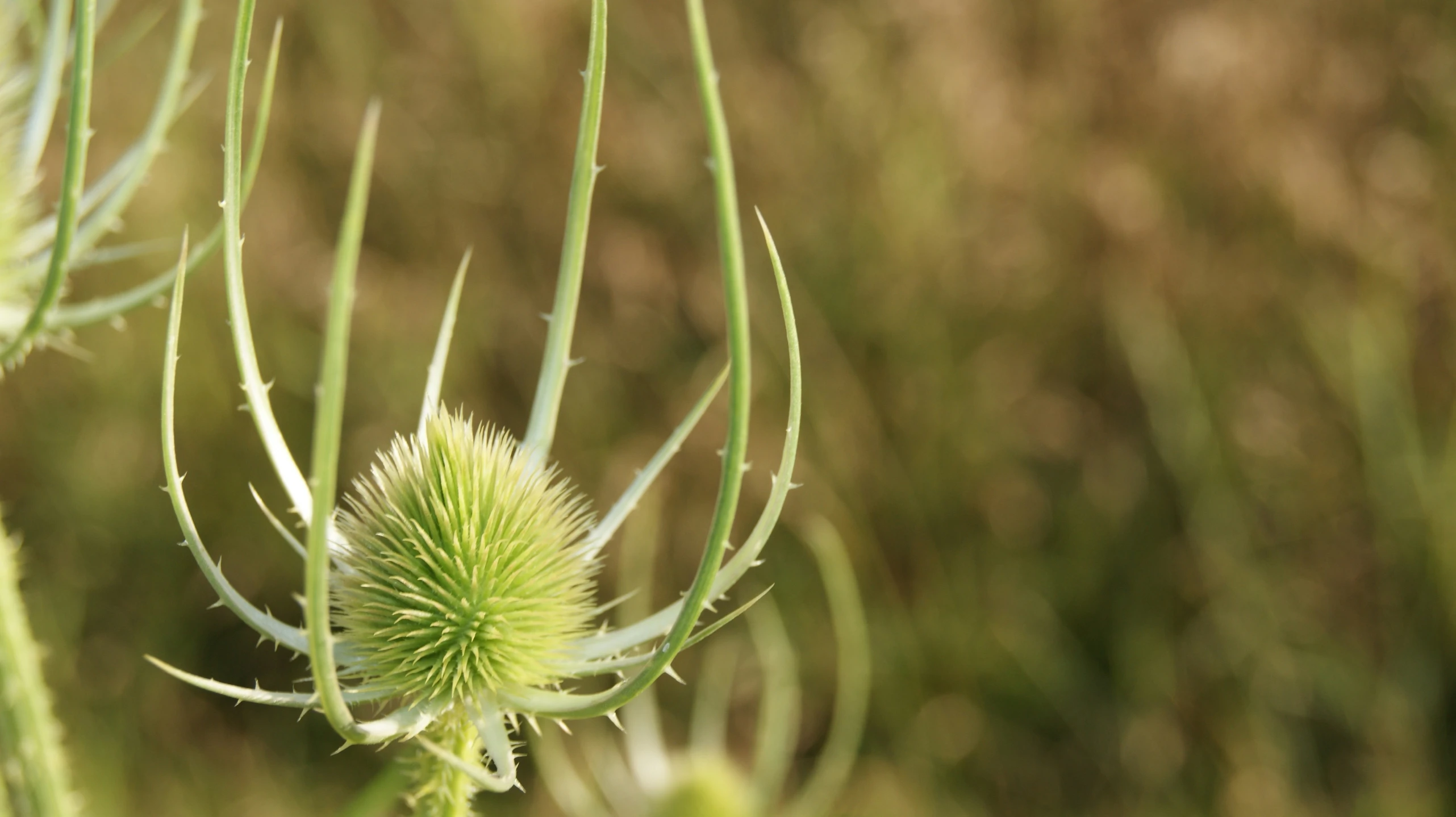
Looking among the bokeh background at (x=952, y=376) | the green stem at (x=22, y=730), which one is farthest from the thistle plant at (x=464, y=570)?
the bokeh background at (x=952, y=376)

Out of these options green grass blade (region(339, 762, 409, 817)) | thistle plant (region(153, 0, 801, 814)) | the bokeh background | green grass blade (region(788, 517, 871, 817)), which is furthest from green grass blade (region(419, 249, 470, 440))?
the bokeh background

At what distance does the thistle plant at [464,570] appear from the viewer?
0.61m

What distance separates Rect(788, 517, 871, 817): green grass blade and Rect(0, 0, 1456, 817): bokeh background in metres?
0.09

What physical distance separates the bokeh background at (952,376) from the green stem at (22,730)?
1.78m

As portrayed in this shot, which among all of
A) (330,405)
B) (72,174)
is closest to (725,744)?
(72,174)

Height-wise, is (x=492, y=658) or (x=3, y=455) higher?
(x=492, y=658)

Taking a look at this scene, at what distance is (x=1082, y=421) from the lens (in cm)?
272

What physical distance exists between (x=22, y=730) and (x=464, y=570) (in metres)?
0.37

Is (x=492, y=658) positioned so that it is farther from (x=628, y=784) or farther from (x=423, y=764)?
(x=628, y=784)

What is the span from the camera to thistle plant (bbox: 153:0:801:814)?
613 millimetres

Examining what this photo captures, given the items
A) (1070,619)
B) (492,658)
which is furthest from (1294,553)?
(492,658)

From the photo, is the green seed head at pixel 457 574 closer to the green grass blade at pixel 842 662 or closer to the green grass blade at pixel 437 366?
the green grass blade at pixel 437 366

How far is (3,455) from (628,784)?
6.99 feet

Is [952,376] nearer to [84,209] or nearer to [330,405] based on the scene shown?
[84,209]
